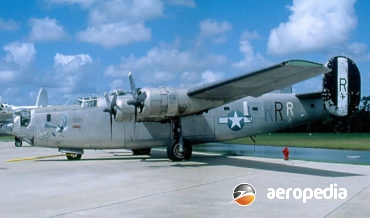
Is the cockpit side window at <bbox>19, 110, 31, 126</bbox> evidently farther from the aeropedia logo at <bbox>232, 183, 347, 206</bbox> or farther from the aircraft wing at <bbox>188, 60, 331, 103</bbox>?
the aeropedia logo at <bbox>232, 183, 347, 206</bbox>

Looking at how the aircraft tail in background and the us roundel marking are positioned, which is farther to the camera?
the aircraft tail in background

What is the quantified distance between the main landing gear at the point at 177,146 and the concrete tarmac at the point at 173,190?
130 centimetres

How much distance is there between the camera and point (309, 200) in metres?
7.74

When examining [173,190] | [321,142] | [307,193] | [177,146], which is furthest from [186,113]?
[321,142]

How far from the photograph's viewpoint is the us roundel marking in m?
17.9

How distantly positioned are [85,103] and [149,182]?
7.71 metres

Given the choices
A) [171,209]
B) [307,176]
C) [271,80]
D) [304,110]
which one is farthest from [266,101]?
[171,209]

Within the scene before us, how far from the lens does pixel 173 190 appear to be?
9.07m

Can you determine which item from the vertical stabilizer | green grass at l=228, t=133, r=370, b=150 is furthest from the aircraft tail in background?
green grass at l=228, t=133, r=370, b=150

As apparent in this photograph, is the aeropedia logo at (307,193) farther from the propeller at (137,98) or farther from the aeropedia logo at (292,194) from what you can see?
the propeller at (137,98)

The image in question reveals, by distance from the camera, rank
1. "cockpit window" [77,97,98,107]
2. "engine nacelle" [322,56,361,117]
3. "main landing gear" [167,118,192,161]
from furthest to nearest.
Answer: "cockpit window" [77,97,98,107] < "main landing gear" [167,118,192,161] < "engine nacelle" [322,56,361,117]

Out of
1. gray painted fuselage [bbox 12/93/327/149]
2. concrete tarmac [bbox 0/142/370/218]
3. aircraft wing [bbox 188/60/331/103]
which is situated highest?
aircraft wing [bbox 188/60/331/103]

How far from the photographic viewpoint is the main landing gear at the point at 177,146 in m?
15.5

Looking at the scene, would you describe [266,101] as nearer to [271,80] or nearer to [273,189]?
[271,80]
